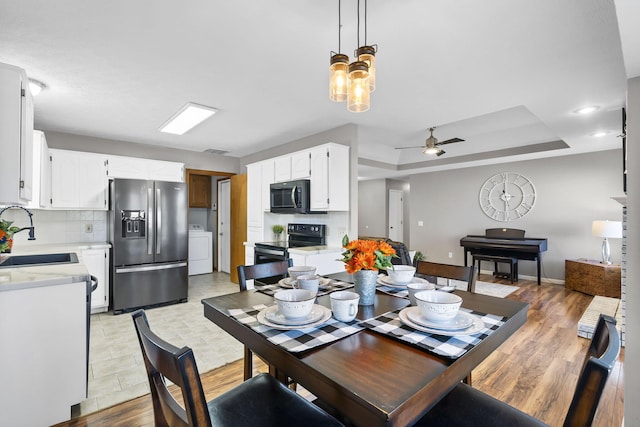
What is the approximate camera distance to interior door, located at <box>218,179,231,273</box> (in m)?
6.18

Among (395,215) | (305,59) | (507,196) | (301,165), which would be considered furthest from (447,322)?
(395,215)

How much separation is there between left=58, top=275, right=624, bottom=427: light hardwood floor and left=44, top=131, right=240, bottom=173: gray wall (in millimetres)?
3629

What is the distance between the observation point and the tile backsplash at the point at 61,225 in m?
3.82

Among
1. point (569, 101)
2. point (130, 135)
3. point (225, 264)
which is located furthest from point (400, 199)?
point (130, 135)

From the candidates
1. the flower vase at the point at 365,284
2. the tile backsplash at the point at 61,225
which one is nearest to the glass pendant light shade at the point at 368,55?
the flower vase at the point at 365,284

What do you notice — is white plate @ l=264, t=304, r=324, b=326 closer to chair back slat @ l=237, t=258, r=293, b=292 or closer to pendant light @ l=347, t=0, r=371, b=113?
chair back slat @ l=237, t=258, r=293, b=292

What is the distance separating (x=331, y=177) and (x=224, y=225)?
3478 mm

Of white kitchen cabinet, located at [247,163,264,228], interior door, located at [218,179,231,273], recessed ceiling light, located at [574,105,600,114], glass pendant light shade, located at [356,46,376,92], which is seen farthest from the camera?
interior door, located at [218,179,231,273]

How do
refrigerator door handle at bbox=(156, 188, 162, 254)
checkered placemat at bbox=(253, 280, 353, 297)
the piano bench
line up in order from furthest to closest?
the piano bench → refrigerator door handle at bbox=(156, 188, 162, 254) → checkered placemat at bbox=(253, 280, 353, 297)

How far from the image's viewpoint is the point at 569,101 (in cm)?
288

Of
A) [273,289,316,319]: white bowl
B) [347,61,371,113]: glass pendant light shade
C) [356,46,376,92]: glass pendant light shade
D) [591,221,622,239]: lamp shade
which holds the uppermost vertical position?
[356,46,376,92]: glass pendant light shade

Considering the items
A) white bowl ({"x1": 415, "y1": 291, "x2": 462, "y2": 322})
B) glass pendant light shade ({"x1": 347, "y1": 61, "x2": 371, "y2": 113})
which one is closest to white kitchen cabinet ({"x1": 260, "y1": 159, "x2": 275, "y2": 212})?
glass pendant light shade ({"x1": 347, "y1": 61, "x2": 371, "y2": 113})

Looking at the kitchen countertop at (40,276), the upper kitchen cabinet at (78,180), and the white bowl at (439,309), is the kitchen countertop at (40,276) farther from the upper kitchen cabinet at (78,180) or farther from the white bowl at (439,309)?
the upper kitchen cabinet at (78,180)

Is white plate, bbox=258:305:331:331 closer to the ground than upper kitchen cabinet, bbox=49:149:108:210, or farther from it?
closer to the ground
